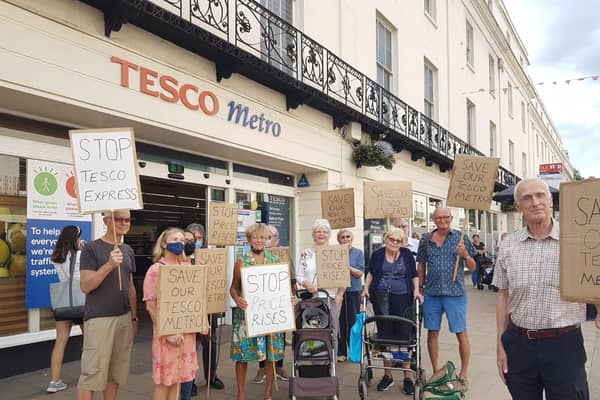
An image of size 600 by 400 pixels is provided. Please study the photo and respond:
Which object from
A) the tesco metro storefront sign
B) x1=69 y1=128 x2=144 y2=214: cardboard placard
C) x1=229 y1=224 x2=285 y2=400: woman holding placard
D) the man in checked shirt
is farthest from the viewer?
the tesco metro storefront sign

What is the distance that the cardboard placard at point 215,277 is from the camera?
4.75 meters

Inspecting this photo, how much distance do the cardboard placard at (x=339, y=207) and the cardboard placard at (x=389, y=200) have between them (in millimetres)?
316

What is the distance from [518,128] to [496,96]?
229 inches

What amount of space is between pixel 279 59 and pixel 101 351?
698cm

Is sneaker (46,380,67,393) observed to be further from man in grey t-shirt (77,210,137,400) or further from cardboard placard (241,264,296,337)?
cardboard placard (241,264,296,337)

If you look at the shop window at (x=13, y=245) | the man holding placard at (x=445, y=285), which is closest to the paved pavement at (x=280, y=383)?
the man holding placard at (x=445, y=285)

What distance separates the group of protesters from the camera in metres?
2.86

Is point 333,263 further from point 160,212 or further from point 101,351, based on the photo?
point 160,212

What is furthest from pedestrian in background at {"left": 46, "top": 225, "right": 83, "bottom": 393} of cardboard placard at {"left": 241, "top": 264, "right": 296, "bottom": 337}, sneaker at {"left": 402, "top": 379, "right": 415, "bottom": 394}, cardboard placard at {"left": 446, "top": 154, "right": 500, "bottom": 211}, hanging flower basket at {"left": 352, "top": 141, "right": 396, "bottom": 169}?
hanging flower basket at {"left": 352, "top": 141, "right": 396, "bottom": 169}

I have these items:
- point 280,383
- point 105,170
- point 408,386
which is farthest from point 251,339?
point 105,170

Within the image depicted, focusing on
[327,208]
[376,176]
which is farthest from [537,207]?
[376,176]

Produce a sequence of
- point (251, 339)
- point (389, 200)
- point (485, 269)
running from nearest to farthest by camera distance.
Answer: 1. point (251, 339)
2. point (389, 200)
3. point (485, 269)

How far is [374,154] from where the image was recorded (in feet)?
36.3

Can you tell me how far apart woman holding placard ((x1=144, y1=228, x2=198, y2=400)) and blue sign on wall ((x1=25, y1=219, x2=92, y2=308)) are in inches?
107
